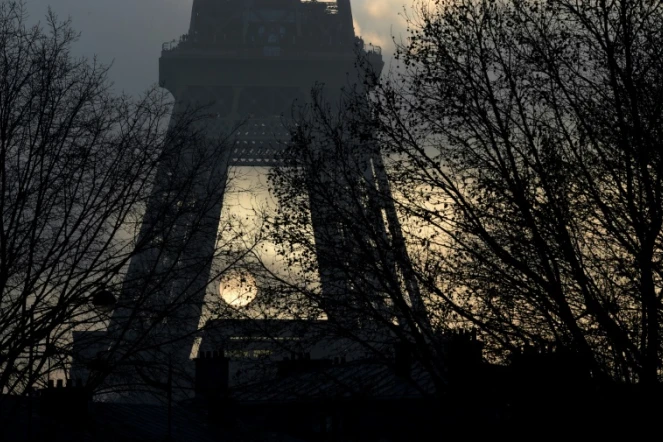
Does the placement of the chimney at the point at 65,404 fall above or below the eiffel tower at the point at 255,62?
below

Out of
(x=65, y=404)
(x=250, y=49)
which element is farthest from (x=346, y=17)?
(x=65, y=404)

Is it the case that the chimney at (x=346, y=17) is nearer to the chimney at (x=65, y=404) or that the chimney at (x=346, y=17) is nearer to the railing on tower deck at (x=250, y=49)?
the railing on tower deck at (x=250, y=49)

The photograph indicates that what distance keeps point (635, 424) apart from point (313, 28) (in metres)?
71.9

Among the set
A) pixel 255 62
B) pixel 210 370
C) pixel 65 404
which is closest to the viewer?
pixel 65 404

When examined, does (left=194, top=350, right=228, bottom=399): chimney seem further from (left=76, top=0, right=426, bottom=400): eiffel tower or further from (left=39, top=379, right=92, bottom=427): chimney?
(left=76, top=0, right=426, bottom=400): eiffel tower

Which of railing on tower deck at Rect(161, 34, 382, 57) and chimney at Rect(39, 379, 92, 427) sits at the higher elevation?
railing on tower deck at Rect(161, 34, 382, 57)

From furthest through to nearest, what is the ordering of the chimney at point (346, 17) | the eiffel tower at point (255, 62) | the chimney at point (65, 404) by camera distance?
the chimney at point (346, 17)
the eiffel tower at point (255, 62)
the chimney at point (65, 404)

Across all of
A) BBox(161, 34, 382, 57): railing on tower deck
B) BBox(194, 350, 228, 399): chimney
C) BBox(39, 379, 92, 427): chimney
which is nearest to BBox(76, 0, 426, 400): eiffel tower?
BBox(161, 34, 382, 57): railing on tower deck

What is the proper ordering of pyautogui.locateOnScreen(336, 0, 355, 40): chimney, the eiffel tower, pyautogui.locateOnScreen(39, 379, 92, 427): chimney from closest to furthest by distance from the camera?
pyautogui.locateOnScreen(39, 379, 92, 427): chimney → the eiffel tower → pyautogui.locateOnScreen(336, 0, 355, 40): chimney

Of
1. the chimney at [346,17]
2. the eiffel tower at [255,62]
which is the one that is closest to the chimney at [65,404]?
the eiffel tower at [255,62]

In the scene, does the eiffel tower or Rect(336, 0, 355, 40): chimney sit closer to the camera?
the eiffel tower

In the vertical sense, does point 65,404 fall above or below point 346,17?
below

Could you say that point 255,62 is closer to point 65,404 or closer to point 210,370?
point 210,370

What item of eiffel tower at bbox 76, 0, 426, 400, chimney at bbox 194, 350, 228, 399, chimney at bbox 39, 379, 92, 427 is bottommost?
chimney at bbox 39, 379, 92, 427
